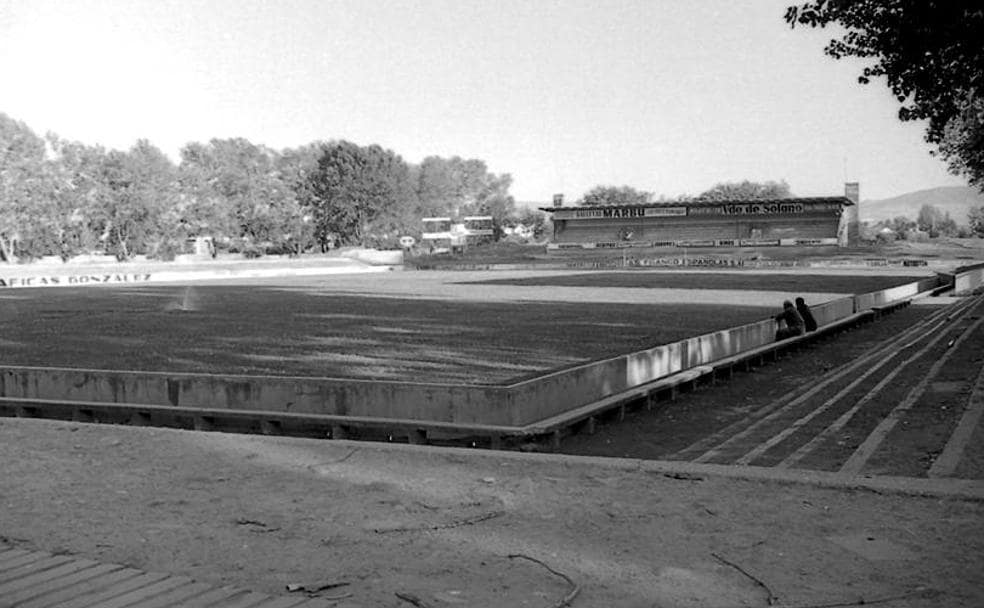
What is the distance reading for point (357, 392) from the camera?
37.9 feet

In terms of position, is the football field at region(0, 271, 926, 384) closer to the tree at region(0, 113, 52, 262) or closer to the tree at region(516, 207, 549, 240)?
the tree at region(0, 113, 52, 262)

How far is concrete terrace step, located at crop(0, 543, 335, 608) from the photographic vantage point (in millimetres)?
4711

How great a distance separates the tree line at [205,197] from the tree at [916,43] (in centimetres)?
8664

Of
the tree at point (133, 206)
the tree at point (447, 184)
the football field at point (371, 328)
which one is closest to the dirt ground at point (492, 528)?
the football field at point (371, 328)

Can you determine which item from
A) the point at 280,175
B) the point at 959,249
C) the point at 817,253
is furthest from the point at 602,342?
the point at 280,175

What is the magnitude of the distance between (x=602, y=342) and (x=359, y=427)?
35.6 ft

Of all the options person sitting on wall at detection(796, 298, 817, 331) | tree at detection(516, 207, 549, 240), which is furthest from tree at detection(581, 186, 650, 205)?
person sitting on wall at detection(796, 298, 817, 331)

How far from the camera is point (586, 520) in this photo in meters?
6.39

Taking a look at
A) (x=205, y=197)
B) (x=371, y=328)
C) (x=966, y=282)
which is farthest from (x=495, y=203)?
(x=371, y=328)

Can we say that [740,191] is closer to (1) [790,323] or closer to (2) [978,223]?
(2) [978,223]

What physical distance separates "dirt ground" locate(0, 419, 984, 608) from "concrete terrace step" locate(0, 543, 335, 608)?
22 centimetres

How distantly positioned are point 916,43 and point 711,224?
9083 centimetres

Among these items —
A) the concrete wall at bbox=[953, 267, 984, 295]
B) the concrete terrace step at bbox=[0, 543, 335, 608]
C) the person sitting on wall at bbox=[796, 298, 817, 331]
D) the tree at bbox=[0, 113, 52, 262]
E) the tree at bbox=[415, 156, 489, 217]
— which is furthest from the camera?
the tree at bbox=[415, 156, 489, 217]

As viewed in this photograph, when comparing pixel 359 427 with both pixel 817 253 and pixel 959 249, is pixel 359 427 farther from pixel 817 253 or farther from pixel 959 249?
pixel 959 249
